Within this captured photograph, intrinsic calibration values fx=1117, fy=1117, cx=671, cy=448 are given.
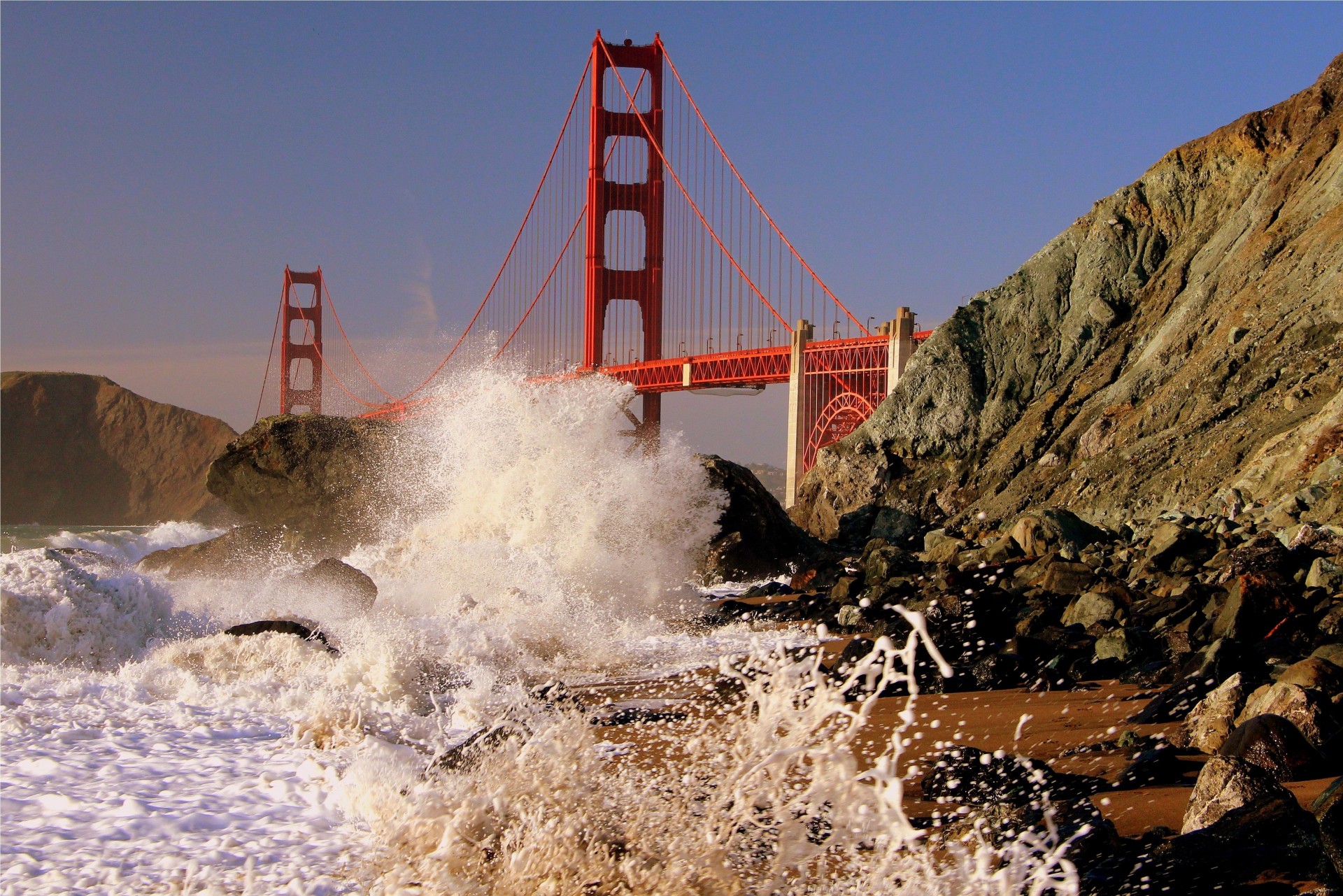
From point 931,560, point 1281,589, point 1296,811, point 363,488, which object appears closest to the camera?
point 1296,811

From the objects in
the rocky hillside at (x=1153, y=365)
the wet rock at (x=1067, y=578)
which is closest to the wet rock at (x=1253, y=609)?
the wet rock at (x=1067, y=578)

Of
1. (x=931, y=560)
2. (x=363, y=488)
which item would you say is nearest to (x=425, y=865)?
(x=931, y=560)

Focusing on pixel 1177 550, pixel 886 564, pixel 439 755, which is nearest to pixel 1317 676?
pixel 439 755

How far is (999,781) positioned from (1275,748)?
2.68 feet

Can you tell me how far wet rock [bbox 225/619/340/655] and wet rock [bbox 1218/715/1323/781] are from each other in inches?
197

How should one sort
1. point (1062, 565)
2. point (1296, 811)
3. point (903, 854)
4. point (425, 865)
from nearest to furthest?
point (1296, 811) < point (903, 854) < point (425, 865) < point (1062, 565)

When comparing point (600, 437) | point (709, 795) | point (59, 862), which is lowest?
point (59, 862)

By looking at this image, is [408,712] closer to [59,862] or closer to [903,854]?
[59,862]

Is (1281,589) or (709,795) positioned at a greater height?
(1281,589)

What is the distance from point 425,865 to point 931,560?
735cm

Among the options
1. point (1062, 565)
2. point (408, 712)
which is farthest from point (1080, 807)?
point (1062, 565)

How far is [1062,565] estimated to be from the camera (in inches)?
294

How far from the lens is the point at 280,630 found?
6879mm

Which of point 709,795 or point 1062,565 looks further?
point 1062,565
